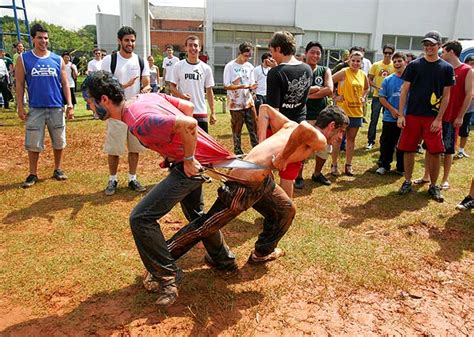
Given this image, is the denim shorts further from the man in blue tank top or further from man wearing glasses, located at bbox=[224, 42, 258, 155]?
man wearing glasses, located at bbox=[224, 42, 258, 155]

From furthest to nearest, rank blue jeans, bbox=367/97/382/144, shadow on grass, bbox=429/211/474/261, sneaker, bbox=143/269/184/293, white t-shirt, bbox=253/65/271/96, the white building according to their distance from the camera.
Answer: the white building < white t-shirt, bbox=253/65/271/96 < blue jeans, bbox=367/97/382/144 < shadow on grass, bbox=429/211/474/261 < sneaker, bbox=143/269/184/293

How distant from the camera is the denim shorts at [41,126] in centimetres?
561

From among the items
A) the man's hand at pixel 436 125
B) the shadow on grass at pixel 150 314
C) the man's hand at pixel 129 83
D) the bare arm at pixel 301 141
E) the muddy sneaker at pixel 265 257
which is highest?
the man's hand at pixel 129 83

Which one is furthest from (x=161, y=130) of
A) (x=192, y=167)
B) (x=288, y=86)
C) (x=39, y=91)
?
(x=39, y=91)

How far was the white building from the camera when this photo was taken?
27.2 m

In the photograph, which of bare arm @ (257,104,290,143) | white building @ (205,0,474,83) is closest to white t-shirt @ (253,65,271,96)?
bare arm @ (257,104,290,143)

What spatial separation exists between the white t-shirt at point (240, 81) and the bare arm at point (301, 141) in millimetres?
4524

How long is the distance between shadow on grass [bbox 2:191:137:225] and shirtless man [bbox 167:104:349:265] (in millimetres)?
2246

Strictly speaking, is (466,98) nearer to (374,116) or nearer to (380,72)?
(374,116)

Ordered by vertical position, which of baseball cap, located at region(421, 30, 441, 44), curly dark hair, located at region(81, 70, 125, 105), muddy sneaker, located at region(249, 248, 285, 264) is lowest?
muddy sneaker, located at region(249, 248, 285, 264)

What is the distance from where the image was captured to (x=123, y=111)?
2.90 m

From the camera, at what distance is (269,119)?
3.71 m

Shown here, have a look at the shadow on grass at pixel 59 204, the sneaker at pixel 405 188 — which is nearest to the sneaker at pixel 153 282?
the shadow on grass at pixel 59 204

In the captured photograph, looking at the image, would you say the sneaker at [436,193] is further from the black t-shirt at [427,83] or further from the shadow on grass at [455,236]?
the black t-shirt at [427,83]
